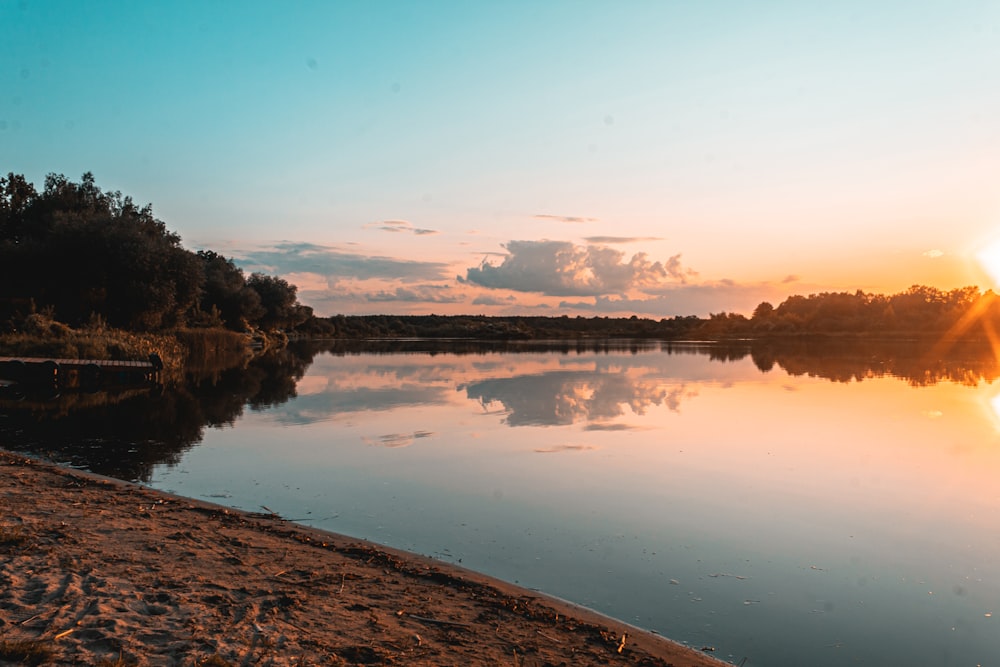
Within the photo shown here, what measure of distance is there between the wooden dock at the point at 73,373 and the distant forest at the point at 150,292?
8654mm

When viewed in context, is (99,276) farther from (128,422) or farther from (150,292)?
(128,422)

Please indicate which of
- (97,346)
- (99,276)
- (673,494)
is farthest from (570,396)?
(99,276)

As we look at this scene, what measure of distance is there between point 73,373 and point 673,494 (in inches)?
913

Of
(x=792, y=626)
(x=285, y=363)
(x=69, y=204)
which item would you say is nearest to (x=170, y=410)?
(x=792, y=626)

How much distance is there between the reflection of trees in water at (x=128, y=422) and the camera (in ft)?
39.8

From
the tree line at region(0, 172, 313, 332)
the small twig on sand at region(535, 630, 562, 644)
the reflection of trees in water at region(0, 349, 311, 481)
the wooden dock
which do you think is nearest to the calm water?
the reflection of trees in water at region(0, 349, 311, 481)

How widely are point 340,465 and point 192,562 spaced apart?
17.5 feet

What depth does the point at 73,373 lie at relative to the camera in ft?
84.0

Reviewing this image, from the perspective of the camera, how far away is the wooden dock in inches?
961

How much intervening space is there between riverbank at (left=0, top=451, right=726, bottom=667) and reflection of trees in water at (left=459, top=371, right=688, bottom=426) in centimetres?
996

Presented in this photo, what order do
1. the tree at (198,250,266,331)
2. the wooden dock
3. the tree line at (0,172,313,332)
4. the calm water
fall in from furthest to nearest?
the tree at (198,250,266,331) < the tree line at (0,172,313,332) < the wooden dock < the calm water

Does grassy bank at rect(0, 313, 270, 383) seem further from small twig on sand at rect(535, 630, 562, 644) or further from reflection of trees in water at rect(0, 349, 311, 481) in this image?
small twig on sand at rect(535, 630, 562, 644)

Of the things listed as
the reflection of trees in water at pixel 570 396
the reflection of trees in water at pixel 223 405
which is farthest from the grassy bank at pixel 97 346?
the reflection of trees in water at pixel 570 396

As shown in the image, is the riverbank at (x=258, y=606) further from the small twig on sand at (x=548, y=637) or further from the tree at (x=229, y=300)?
the tree at (x=229, y=300)
